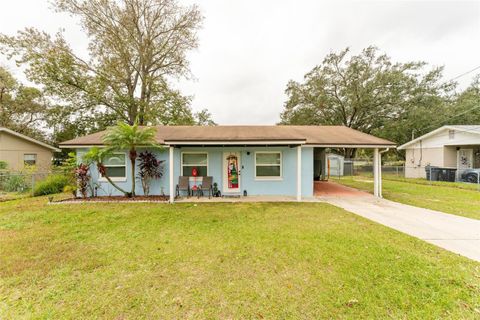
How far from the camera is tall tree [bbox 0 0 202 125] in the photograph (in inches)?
573

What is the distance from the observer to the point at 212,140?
25.0 feet

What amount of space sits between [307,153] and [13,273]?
8979 mm

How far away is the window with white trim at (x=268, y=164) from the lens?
8.91 meters

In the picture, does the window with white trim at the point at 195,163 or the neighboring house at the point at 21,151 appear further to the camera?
the neighboring house at the point at 21,151

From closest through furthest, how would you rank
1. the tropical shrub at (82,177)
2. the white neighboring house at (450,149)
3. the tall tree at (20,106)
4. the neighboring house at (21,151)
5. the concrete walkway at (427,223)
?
the concrete walkway at (427,223), the tropical shrub at (82,177), the neighboring house at (21,151), the white neighboring house at (450,149), the tall tree at (20,106)

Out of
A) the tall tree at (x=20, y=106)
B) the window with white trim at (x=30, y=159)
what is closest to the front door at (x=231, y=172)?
the window with white trim at (x=30, y=159)

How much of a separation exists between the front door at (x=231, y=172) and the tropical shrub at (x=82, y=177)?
19.5 ft

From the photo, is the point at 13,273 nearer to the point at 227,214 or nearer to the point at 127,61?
the point at 227,214

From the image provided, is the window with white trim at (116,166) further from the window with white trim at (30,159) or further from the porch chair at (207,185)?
the window with white trim at (30,159)

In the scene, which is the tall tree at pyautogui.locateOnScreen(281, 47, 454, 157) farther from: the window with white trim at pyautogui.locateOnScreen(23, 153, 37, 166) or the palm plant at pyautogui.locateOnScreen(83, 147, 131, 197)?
the window with white trim at pyautogui.locateOnScreen(23, 153, 37, 166)

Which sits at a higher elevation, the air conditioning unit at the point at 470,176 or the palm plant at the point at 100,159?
the palm plant at the point at 100,159

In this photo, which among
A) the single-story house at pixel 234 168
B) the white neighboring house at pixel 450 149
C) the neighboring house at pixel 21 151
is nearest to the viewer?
the single-story house at pixel 234 168

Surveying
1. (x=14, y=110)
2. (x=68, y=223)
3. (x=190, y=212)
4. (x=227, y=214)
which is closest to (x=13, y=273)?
(x=68, y=223)

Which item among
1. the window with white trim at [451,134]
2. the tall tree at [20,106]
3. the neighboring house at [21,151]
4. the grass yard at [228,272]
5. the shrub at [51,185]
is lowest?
the grass yard at [228,272]
